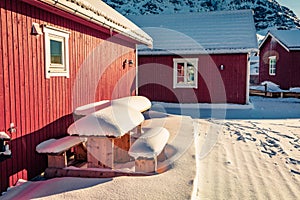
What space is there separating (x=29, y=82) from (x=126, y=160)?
78.0 inches

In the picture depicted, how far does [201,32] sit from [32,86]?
11.7 metres

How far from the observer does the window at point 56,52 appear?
14.1 ft

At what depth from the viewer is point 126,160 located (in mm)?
4840

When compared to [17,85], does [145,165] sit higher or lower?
lower

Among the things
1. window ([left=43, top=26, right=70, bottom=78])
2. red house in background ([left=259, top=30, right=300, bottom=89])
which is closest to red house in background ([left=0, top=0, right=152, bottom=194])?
window ([left=43, top=26, right=70, bottom=78])

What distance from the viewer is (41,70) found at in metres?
4.17

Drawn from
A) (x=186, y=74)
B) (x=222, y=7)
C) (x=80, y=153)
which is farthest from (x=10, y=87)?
(x=222, y=7)

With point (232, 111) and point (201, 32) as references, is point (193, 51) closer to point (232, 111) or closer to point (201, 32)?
point (201, 32)

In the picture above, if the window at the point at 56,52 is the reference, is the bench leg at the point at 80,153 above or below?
below

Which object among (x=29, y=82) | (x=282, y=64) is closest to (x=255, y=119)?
(x=29, y=82)

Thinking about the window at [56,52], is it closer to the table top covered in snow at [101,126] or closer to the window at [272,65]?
the table top covered in snow at [101,126]

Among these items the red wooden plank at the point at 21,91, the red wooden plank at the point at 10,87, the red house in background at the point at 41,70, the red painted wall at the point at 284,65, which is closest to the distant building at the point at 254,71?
the red painted wall at the point at 284,65

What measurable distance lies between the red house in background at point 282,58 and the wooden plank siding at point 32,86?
16.2 meters

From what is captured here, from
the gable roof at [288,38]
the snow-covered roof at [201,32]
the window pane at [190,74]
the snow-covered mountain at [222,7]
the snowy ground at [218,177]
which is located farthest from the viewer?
the snow-covered mountain at [222,7]
